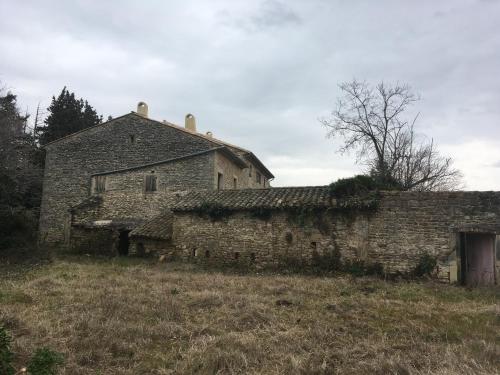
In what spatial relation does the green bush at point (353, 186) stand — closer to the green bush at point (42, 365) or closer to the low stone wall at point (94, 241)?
the green bush at point (42, 365)

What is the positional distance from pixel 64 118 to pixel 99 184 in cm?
1751

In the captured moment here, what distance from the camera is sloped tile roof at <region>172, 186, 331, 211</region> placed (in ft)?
44.2

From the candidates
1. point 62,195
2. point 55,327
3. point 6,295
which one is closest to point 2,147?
point 62,195

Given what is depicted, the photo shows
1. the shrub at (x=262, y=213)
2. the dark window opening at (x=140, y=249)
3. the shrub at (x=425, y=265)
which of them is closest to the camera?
the shrub at (x=425, y=265)

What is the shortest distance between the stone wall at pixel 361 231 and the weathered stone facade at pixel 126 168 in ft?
14.6

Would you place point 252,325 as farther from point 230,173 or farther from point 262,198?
point 230,173

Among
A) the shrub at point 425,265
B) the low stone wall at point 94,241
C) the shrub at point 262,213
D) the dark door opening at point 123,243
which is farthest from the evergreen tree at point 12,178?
the shrub at point 425,265

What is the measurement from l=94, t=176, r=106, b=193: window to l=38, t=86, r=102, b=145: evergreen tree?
52.1ft

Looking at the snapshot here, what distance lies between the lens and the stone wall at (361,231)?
11430mm

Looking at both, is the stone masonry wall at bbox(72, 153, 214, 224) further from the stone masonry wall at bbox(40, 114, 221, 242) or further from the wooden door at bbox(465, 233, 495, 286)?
the wooden door at bbox(465, 233, 495, 286)

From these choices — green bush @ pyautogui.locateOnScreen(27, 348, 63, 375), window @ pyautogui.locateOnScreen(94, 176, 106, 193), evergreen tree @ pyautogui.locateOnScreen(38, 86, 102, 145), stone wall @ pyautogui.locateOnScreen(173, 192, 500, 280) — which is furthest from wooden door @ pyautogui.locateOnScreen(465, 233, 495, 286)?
evergreen tree @ pyautogui.locateOnScreen(38, 86, 102, 145)

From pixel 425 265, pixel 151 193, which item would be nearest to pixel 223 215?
pixel 151 193

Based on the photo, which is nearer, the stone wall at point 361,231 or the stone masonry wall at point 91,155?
the stone wall at point 361,231

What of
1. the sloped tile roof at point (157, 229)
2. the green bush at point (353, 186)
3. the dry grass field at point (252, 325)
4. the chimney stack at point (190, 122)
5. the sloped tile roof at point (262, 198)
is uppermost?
the chimney stack at point (190, 122)
